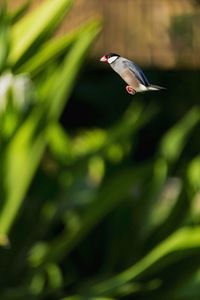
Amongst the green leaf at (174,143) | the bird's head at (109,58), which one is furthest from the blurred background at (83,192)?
the bird's head at (109,58)

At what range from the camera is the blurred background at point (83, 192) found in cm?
192

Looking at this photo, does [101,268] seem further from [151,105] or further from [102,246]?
[151,105]

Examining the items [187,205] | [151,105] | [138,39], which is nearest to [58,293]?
[187,205]

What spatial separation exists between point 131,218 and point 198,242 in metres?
0.36

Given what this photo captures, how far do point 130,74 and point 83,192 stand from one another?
1.74m

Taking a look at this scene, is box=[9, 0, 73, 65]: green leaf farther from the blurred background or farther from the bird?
the bird

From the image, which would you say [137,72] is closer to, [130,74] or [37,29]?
[130,74]

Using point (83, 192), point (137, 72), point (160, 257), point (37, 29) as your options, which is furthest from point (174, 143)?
point (137, 72)

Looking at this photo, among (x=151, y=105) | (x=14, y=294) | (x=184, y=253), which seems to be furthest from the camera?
(x=151, y=105)

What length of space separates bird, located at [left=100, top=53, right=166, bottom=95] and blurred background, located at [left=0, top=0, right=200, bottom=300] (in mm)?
958

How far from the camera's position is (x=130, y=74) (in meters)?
0.62

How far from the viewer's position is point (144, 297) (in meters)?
2.14

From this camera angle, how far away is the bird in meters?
0.61

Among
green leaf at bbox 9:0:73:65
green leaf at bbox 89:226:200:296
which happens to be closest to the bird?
green leaf at bbox 9:0:73:65
